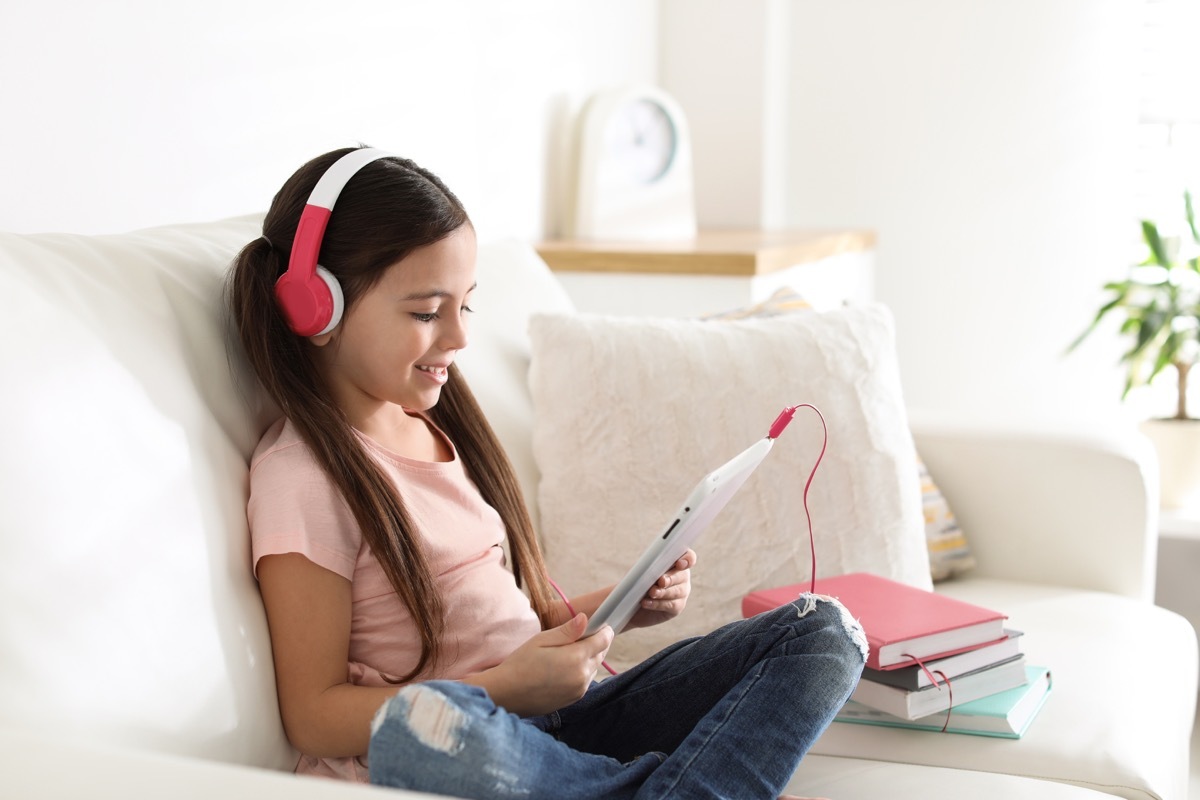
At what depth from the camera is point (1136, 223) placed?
3.21 m

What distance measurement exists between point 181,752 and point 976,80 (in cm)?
294

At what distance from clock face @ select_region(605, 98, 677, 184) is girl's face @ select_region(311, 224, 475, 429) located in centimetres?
157

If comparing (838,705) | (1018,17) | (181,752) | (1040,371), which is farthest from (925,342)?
(181,752)

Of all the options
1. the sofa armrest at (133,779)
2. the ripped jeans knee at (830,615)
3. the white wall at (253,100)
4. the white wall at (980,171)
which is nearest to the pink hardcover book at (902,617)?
the ripped jeans knee at (830,615)

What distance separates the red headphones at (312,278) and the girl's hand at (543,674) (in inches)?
12.6

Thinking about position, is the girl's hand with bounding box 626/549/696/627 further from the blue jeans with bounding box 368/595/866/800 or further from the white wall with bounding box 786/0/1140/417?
the white wall with bounding box 786/0/1140/417

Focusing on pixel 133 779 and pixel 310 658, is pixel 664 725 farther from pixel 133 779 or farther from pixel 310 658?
pixel 133 779

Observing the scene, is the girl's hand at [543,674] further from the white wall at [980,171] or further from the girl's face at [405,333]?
the white wall at [980,171]

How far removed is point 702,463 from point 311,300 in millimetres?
566

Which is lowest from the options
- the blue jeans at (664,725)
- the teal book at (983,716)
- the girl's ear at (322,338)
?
the teal book at (983,716)

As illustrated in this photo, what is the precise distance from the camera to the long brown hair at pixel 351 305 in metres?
0.99

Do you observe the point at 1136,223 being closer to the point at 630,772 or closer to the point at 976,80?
the point at 976,80

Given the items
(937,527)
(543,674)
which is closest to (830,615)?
(543,674)

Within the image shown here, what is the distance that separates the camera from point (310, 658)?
0.94 meters
